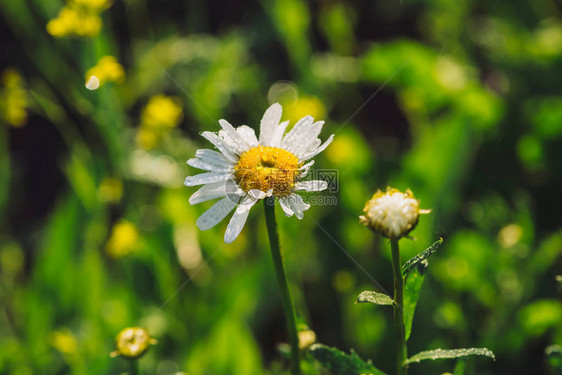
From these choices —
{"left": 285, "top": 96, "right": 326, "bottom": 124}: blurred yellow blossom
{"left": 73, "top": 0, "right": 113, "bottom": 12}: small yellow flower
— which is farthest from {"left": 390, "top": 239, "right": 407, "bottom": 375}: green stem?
{"left": 73, "top": 0, "right": 113, "bottom": 12}: small yellow flower

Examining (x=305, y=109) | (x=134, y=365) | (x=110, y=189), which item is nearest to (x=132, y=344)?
(x=134, y=365)

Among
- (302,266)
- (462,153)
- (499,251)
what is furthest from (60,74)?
(499,251)

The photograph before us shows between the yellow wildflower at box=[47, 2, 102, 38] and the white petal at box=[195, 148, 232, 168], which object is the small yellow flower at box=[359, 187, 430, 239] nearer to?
the white petal at box=[195, 148, 232, 168]

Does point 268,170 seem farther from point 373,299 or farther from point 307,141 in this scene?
point 373,299

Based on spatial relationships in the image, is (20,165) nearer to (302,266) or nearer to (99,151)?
(99,151)

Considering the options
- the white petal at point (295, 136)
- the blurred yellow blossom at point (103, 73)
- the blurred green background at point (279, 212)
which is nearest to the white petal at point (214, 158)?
the white petal at point (295, 136)

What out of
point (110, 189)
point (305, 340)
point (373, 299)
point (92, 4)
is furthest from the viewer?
point (110, 189)

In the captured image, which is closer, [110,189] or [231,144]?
[231,144]
